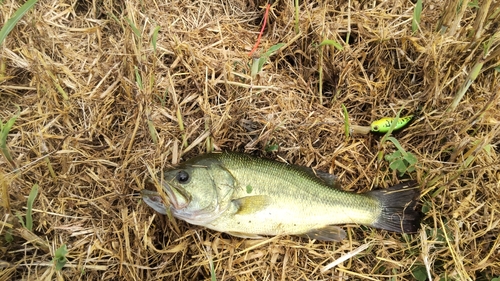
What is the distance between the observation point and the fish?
2.67 m

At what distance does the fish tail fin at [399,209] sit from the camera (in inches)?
116

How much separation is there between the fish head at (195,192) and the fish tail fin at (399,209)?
1.15 meters

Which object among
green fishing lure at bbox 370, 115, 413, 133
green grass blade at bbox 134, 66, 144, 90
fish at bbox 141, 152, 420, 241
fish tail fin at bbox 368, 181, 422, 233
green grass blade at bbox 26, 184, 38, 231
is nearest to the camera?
green grass blade at bbox 26, 184, 38, 231

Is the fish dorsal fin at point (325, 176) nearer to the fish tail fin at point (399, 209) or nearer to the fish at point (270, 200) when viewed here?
the fish at point (270, 200)

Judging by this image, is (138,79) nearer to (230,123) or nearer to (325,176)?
(230,123)

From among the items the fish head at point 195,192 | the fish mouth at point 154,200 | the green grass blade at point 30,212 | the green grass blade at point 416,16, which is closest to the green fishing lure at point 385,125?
the green grass blade at point 416,16

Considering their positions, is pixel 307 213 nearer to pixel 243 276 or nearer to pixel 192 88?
pixel 243 276

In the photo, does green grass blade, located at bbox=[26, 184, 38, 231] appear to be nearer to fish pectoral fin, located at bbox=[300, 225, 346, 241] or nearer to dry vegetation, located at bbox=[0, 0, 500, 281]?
dry vegetation, located at bbox=[0, 0, 500, 281]

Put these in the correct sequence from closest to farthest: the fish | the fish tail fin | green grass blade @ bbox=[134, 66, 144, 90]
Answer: the fish < green grass blade @ bbox=[134, 66, 144, 90] < the fish tail fin

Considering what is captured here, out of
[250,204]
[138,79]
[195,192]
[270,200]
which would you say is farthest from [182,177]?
[138,79]

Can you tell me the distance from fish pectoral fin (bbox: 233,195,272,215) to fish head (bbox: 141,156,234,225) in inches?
3.6

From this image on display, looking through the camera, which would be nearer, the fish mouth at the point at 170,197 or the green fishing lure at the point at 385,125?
the fish mouth at the point at 170,197

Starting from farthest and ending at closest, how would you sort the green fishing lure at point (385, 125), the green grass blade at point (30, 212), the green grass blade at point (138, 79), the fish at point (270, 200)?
the green fishing lure at point (385, 125)
the green grass blade at point (138, 79)
the fish at point (270, 200)
the green grass blade at point (30, 212)

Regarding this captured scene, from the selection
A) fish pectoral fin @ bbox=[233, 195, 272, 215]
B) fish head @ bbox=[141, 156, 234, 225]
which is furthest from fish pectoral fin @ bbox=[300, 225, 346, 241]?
fish head @ bbox=[141, 156, 234, 225]
